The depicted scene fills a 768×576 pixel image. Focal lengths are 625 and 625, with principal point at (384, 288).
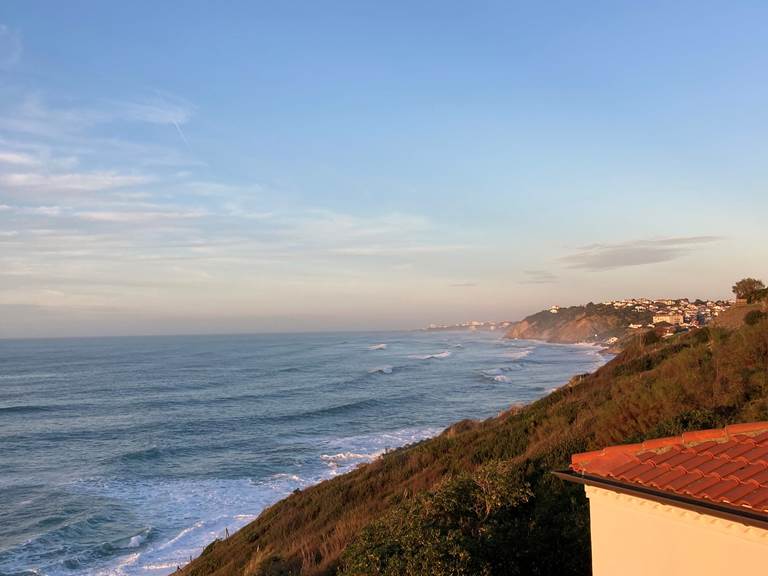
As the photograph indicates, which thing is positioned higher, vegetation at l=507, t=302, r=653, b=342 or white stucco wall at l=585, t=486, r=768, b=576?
white stucco wall at l=585, t=486, r=768, b=576

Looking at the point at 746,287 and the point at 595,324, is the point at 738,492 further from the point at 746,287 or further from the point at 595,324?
the point at 595,324

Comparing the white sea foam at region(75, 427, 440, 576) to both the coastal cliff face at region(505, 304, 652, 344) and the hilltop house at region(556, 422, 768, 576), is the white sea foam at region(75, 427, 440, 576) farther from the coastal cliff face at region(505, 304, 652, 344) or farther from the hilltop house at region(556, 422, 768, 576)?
the coastal cliff face at region(505, 304, 652, 344)

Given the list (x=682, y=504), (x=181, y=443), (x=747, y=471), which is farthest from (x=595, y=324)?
(x=682, y=504)

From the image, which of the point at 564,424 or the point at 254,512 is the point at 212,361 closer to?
the point at 254,512

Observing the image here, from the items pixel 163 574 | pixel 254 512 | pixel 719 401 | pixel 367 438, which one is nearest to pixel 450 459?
pixel 719 401

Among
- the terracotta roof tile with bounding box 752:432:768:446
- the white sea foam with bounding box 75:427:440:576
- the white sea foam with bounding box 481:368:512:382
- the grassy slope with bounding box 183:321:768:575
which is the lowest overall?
the white sea foam with bounding box 481:368:512:382

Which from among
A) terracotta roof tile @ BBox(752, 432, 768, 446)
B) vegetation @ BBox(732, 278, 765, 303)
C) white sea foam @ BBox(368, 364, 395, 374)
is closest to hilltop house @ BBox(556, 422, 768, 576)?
terracotta roof tile @ BBox(752, 432, 768, 446)

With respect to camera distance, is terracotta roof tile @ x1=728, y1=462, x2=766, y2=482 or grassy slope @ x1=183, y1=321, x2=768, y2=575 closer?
terracotta roof tile @ x1=728, y1=462, x2=766, y2=482
